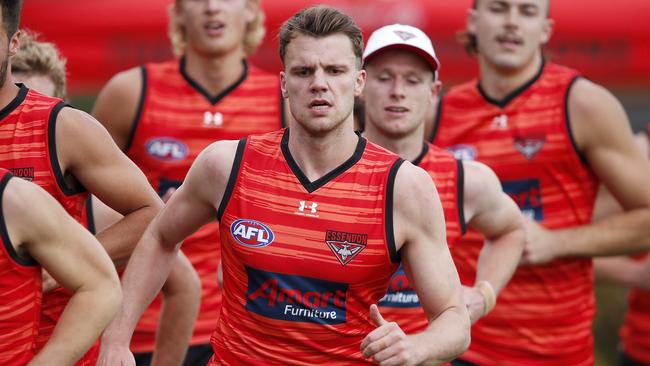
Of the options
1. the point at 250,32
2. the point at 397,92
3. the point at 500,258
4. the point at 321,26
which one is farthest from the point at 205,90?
the point at 321,26

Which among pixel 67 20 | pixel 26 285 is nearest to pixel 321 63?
pixel 26 285

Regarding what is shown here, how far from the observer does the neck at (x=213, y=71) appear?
7383 millimetres

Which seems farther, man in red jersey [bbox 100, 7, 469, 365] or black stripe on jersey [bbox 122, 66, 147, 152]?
black stripe on jersey [bbox 122, 66, 147, 152]

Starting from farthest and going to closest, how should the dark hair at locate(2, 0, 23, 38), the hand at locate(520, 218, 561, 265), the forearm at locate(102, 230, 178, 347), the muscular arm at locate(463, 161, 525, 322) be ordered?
1. the hand at locate(520, 218, 561, 265)
2. the muscular arm at locate(463, 161, 525, 322)
3. the forearm at locate(102, 230, 178, 347)
4. the dark hair at locate(2, 0, 23, 38)

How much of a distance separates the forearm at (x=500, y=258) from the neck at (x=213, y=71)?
1.86m

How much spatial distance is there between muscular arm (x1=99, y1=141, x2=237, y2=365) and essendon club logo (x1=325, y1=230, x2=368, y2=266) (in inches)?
19.0

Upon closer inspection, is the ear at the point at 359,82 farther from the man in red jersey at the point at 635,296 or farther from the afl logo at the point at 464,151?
the man in red jersey at the point at 635,296

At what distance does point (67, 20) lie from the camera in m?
11.3

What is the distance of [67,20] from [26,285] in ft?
22.8

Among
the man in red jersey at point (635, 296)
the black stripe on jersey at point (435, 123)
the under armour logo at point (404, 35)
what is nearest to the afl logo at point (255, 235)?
the under armour logo at point (404, 35)

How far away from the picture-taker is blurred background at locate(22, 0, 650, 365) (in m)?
11.3

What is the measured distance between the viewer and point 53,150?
5059mm

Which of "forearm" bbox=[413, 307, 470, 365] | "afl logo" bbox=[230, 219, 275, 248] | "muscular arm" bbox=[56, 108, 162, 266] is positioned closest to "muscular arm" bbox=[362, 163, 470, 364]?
"forearm" bbox=[413, 307, 470, 365]

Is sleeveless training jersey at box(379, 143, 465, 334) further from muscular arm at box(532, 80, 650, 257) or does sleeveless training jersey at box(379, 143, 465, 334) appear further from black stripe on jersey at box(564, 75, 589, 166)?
black stripe on jersey at box(564, 75, 589, 166)
